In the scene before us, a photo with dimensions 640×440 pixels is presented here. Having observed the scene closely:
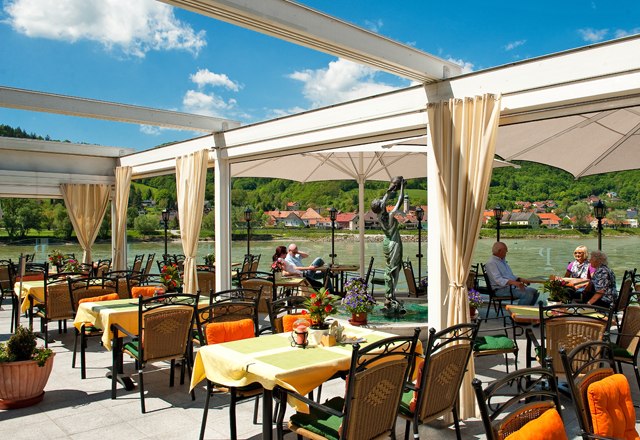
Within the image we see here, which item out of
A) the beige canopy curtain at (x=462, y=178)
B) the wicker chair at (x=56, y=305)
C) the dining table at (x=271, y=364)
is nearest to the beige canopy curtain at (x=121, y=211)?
the wicker chair at (x=56, y=305)

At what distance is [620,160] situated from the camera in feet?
24.8

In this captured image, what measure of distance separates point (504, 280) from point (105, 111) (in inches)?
239

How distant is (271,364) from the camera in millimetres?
3115

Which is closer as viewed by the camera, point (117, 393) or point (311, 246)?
point (117, 393)

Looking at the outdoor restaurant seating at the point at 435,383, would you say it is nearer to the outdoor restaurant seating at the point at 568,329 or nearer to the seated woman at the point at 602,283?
the outdoor restaurant seating at the point at 568,329

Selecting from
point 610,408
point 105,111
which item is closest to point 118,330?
point 105,111

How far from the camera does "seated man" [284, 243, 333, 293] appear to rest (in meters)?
8.43

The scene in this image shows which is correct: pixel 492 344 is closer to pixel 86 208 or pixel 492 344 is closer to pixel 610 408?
pixel 610 408

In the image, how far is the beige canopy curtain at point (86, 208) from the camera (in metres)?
11.1

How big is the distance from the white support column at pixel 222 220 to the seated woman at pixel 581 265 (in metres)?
5.03

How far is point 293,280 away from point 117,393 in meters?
3.44

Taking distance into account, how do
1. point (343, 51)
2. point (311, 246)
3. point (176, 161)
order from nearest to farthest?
point (343, 51), point (176, 161), point (311, 246)

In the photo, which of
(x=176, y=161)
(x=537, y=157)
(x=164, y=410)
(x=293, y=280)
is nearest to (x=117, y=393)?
(x=164, y=410)

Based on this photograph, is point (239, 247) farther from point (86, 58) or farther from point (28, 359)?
point (28, 359)
